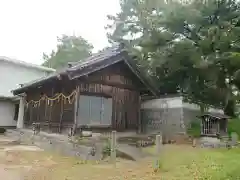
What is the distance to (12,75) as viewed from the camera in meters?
26.3

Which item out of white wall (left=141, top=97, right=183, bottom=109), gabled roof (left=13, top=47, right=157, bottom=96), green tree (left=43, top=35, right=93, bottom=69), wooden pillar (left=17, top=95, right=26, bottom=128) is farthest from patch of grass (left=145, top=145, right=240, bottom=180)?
green tree (left=43, top=35, right=93, bottom=69)

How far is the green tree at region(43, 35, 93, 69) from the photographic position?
45000 millimetres

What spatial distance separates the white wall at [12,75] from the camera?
2545cm

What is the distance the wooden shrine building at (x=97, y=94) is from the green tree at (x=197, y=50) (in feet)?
9.48

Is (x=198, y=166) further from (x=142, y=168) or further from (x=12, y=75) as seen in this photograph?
(x=12, y=75)

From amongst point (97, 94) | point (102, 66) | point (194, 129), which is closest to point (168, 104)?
point (194, 129)

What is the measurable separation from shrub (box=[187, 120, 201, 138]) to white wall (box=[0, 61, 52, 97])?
1663 cm

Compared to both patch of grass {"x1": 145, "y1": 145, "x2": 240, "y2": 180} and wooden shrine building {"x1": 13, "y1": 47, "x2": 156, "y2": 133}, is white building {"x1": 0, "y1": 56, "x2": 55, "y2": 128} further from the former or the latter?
patch of grass {"x1": 145, "y1": 145, "x2": 240, "y2": 180}

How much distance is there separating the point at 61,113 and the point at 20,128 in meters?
6.84

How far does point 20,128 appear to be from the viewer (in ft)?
69.2

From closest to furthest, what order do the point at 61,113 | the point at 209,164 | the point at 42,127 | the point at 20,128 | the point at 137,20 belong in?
1. the point at 209,164
2. the point at 61,113
3. the point at 42,127
4. the point at 20,128
5. the point at 137,20

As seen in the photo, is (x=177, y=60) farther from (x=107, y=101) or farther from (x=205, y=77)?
(x=107, y=101)

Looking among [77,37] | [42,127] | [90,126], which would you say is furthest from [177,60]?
[77,37]

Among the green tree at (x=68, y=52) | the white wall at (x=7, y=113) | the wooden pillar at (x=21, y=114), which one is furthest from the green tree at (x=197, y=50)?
the green tree at (x=68, y=52)
